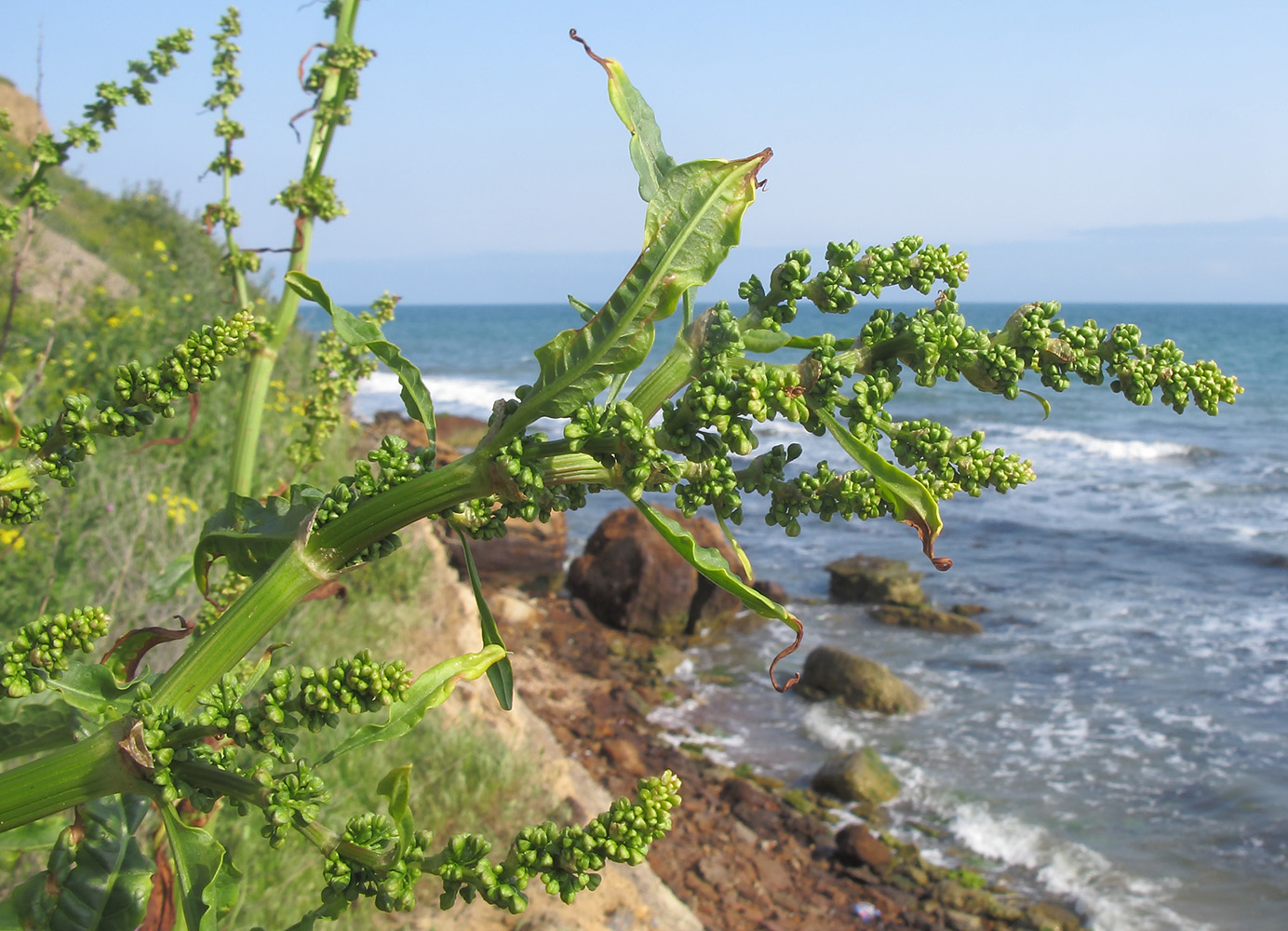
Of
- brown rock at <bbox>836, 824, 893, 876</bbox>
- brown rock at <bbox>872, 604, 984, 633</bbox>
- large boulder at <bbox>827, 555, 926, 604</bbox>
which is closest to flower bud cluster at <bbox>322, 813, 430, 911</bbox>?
brown rock at <bbox>836, 824, 893, 876</bbox>

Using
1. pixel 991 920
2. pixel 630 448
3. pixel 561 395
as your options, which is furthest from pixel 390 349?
pixel 991 920

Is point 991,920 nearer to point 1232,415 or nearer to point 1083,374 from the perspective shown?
point 1083,374

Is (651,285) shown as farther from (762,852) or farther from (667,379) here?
(762,852)

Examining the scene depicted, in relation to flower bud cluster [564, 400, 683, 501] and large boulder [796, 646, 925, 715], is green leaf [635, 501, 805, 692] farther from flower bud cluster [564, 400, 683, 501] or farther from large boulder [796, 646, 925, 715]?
large boulder [796, 646, 925, 715]

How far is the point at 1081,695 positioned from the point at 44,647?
10.9 metres

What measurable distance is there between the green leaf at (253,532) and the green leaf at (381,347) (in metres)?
0.18

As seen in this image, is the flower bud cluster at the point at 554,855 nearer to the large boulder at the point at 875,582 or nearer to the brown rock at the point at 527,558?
the brown rock at the point at 527,558

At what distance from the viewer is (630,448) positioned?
1.07 metres

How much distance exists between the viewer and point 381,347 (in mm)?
1293

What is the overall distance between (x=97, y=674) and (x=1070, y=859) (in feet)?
25.8

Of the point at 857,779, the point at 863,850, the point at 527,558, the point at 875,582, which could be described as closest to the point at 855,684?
the point at 857,779

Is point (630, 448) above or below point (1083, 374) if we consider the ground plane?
below

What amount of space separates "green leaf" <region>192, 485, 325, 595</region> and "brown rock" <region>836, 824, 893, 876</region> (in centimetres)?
686

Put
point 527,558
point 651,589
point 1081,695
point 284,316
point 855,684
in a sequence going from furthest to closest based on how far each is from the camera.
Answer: point 527,558, point 651,589, point 1081,695, point 855,684, point 284,316
